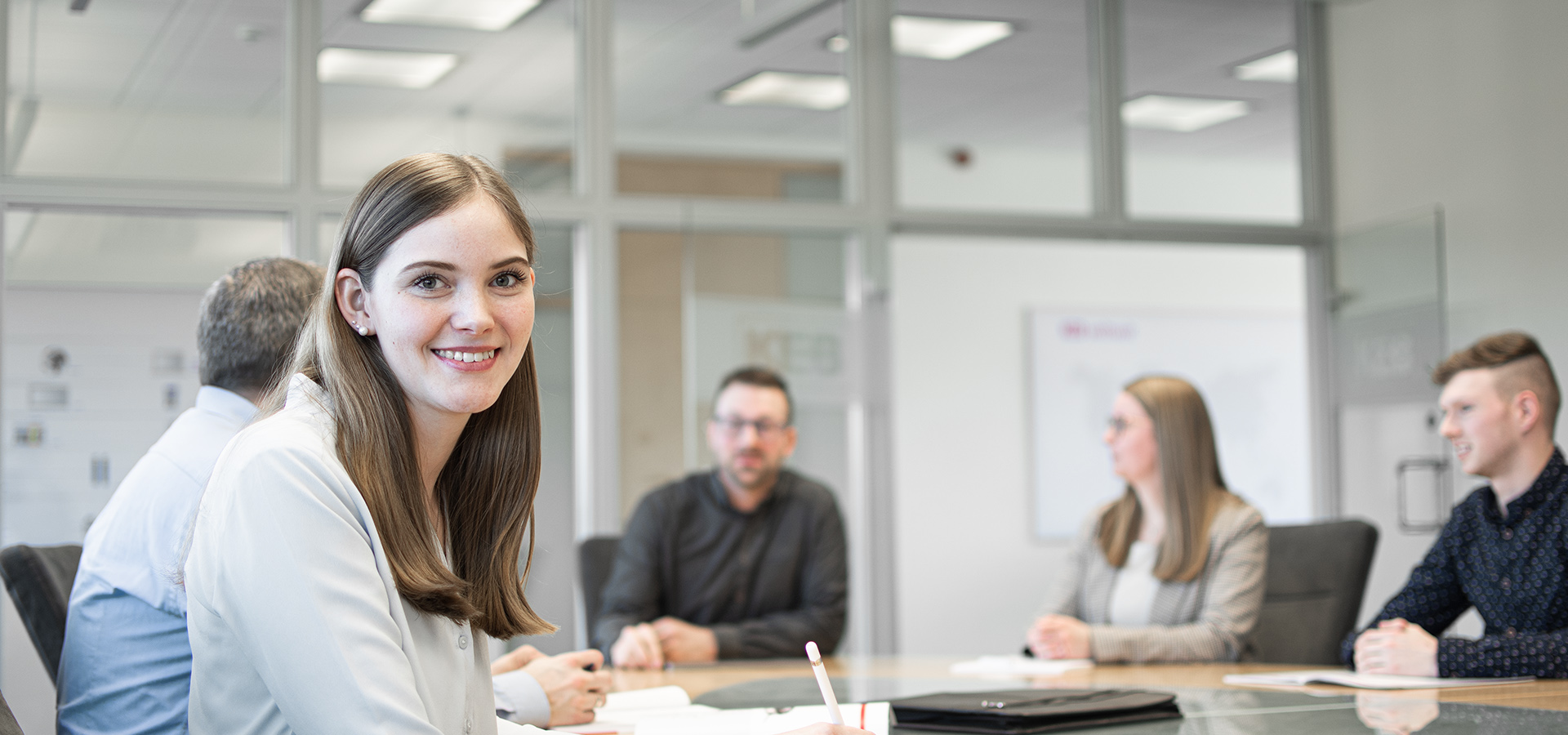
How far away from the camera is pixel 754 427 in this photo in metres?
3.51

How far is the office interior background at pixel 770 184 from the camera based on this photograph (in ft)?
14.5

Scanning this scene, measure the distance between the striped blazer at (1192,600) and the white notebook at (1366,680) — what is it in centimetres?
35

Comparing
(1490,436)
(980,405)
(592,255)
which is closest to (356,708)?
(1490,436)

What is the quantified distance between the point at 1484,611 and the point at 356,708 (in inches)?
93.8

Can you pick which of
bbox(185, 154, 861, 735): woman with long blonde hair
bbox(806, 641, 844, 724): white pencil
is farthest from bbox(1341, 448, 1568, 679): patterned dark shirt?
bbox(185, 154, 861, 735): woman with long blonde hair

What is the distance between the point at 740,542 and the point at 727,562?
7cm

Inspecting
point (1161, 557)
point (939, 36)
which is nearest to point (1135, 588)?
point (1161, 557)

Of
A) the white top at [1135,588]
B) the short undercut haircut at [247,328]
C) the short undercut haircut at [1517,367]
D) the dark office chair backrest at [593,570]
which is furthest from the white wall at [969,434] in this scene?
the short undercut haircut at [247,328]

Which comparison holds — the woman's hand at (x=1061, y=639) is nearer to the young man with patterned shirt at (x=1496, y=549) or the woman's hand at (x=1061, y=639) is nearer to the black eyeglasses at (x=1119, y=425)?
the young man with patterned shirt at (x=1496, y=549)

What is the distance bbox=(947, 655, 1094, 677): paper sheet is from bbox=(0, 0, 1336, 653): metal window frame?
2.28 metres

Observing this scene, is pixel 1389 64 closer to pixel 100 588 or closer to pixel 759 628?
pixel 759 628

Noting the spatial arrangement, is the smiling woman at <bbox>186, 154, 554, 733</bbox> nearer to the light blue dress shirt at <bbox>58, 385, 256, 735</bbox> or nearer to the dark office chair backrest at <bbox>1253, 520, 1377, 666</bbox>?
the light blue dress shirt at <bbox>58, 385, 256, 735</bbox>

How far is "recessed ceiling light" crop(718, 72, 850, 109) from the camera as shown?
522 centimetres

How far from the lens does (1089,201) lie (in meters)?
5.50
